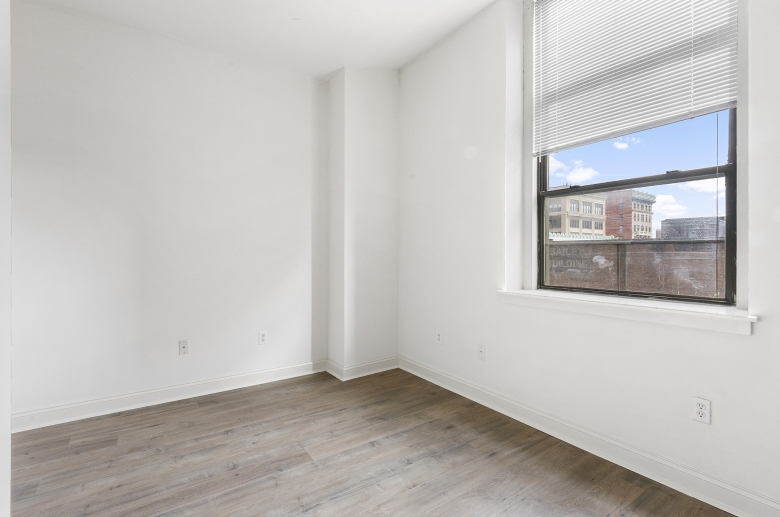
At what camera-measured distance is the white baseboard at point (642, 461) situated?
1675 millimetres

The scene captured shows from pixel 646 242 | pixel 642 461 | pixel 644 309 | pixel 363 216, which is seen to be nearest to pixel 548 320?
pixel 644 309

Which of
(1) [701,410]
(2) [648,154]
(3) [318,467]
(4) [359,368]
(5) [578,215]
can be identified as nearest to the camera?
(1) [701,410]

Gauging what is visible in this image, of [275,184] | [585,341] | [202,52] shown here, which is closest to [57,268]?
[275,184]

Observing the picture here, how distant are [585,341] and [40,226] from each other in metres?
3.48

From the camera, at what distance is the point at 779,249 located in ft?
5.21

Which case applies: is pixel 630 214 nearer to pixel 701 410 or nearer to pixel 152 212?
pixel 701 410

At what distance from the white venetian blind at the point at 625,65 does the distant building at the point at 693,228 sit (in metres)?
0.53


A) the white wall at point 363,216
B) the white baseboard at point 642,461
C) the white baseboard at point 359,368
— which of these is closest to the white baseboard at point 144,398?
the white baseboard at point 359,368

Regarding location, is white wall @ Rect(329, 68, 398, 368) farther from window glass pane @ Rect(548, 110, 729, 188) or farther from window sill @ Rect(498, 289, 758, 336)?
window glass pane @ Rect(548, 110, 729, 188)

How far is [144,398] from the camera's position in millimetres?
2881

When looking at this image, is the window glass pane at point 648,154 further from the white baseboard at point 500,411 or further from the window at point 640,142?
the white baseboard at point 500,411

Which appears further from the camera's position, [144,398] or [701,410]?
[144,398]

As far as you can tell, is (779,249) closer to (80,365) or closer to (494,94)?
(494,94)

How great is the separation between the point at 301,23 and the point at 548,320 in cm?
268
